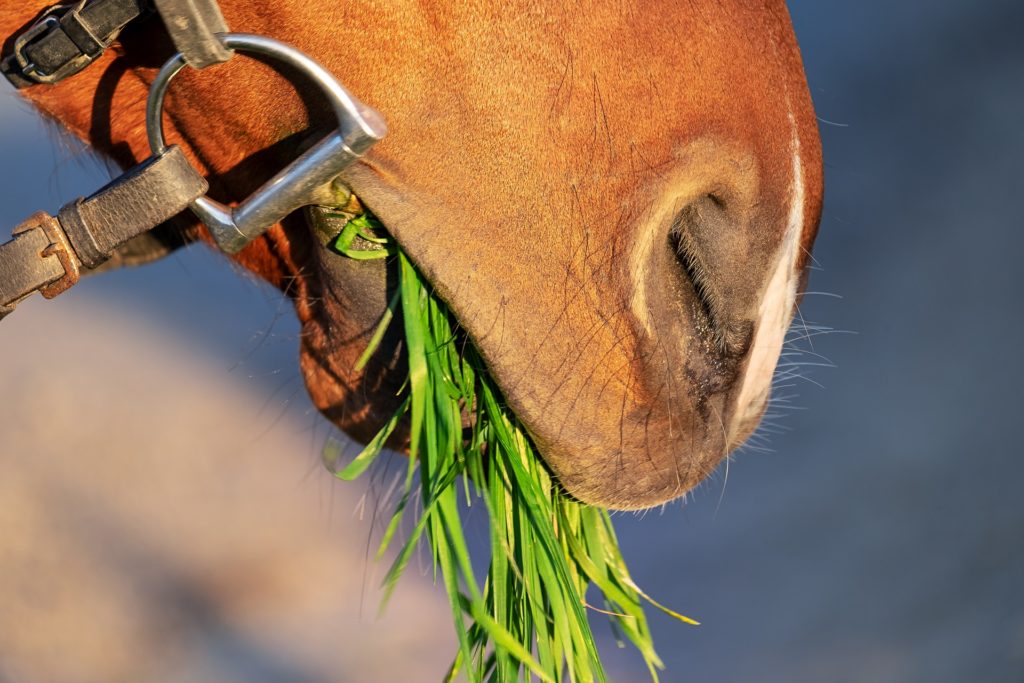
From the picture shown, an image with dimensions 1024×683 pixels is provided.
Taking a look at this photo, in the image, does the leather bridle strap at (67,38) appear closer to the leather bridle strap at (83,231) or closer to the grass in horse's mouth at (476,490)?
the leather bridle strap at (83,231)

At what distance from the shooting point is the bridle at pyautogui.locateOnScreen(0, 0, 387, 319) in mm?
517

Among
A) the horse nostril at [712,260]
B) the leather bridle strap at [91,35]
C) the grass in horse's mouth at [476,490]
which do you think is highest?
the leather bridle strap at [91,35]

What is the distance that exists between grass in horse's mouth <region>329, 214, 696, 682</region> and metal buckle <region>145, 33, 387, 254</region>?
0.20 feet

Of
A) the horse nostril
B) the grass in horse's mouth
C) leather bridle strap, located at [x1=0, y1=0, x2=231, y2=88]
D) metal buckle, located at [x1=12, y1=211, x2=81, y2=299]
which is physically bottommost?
the grass in horse's mouth

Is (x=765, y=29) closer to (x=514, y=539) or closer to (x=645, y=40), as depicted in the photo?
(x=645, y=40)

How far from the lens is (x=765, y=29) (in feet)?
1.89

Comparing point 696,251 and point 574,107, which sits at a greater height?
point 574,107

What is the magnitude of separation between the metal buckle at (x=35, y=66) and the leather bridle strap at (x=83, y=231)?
3.1 inches

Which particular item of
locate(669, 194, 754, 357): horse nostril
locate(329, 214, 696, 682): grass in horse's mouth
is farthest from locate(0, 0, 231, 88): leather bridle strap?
locate(669, 194, 754, 357): horse nostril

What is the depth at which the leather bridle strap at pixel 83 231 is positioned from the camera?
0.56 m

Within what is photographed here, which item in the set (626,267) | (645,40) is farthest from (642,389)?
(645,40)

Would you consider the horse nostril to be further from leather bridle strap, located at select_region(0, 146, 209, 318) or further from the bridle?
leather bridle strap, located at select_region(0, 146, 209, 318)

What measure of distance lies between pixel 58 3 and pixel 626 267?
40 centimetres

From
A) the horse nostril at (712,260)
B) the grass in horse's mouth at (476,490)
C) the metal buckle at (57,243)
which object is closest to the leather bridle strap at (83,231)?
the metal buckle at (57,243)
